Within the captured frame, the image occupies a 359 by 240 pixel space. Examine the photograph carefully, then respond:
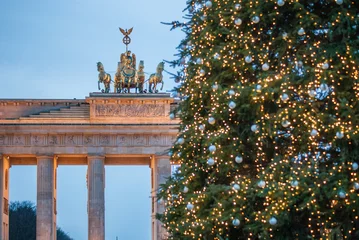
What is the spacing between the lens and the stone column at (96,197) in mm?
66188

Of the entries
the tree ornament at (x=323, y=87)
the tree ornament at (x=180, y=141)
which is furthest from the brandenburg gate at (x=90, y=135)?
the tree ornament at (x=323, y=87)

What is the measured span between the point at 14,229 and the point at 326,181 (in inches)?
3512

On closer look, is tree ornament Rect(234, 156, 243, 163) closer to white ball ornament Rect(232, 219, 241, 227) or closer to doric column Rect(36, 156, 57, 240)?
white ball ornament Rect(232, 219, 241, 227)

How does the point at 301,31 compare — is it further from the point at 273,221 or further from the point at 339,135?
the point at 273,221

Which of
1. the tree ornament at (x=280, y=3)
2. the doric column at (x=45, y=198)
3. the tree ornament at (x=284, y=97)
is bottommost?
the doric column at (x=45, y=198)

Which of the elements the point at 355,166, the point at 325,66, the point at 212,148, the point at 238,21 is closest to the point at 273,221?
the point at 355,166

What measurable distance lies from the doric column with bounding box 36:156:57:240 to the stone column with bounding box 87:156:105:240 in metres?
2.60

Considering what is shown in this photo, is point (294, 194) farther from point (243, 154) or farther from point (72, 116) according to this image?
point (72, 116)

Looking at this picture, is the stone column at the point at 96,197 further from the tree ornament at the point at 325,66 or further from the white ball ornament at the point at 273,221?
the tree ornament at the point at 325,66

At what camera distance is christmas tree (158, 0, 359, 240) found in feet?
69.8

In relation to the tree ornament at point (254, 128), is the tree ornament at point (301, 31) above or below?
above

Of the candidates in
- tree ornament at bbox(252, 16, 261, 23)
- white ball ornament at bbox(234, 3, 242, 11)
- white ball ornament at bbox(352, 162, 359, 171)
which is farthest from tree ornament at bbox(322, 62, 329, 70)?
white ball ornament at bbox(234, 3, 242, 11)

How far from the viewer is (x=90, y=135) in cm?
6744

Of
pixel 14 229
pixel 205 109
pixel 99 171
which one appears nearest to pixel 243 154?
pixel 205 109
